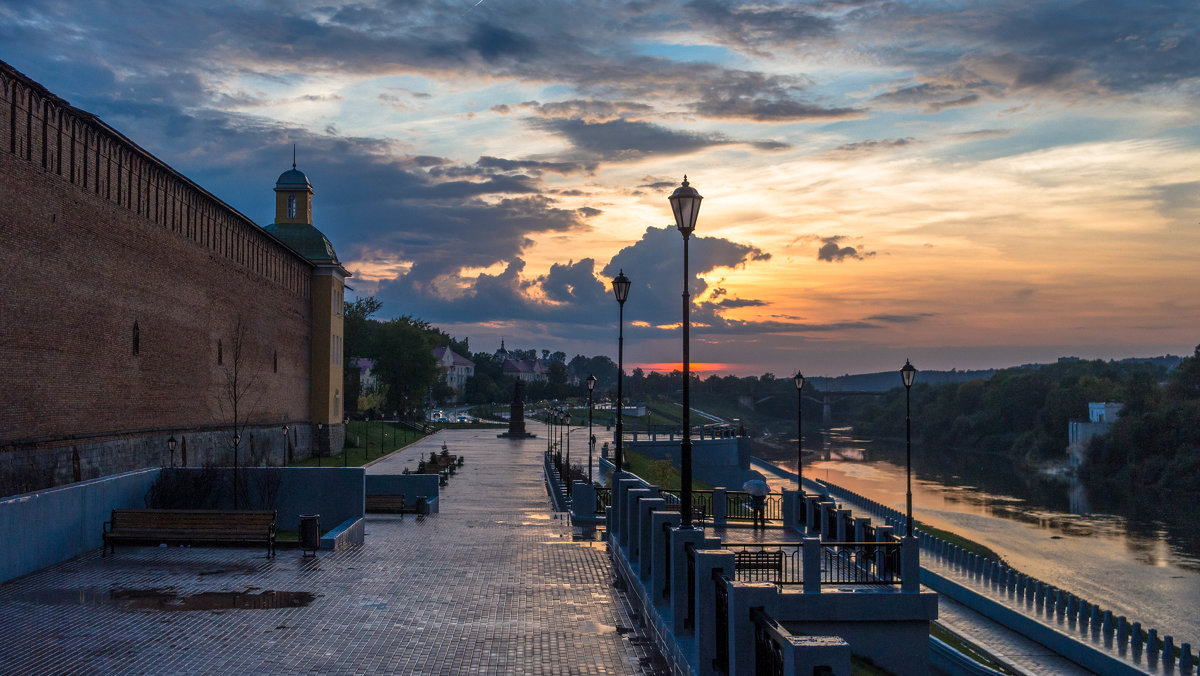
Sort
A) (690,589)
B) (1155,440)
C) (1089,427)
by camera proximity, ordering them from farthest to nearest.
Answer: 1. (1089,427)
2. (1155,440)
3. (690,589)

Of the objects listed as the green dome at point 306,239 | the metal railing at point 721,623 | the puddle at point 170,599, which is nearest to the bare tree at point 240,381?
the green dome at point 306,239

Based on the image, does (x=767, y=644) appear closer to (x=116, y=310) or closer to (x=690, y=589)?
(x=690, y=589)

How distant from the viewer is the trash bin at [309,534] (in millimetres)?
15625

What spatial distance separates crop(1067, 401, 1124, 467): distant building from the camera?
263ft

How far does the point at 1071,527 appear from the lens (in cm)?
4812

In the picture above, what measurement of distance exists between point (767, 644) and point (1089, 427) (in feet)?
280

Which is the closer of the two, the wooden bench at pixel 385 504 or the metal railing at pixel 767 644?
the metal railing at pixel 767 644

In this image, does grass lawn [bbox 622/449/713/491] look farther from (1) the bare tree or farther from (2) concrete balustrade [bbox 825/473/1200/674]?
(1) the bare tree

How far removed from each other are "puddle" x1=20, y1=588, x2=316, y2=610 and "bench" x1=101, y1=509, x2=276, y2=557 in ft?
10.9

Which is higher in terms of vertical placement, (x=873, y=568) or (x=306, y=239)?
(x=306, y=239)

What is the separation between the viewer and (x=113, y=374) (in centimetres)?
2553

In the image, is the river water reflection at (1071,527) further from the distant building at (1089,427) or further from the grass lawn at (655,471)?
the grass lawn at (655,471)

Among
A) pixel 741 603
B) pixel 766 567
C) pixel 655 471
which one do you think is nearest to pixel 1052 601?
pixel 766 567

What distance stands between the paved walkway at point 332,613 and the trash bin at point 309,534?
0.81ft
